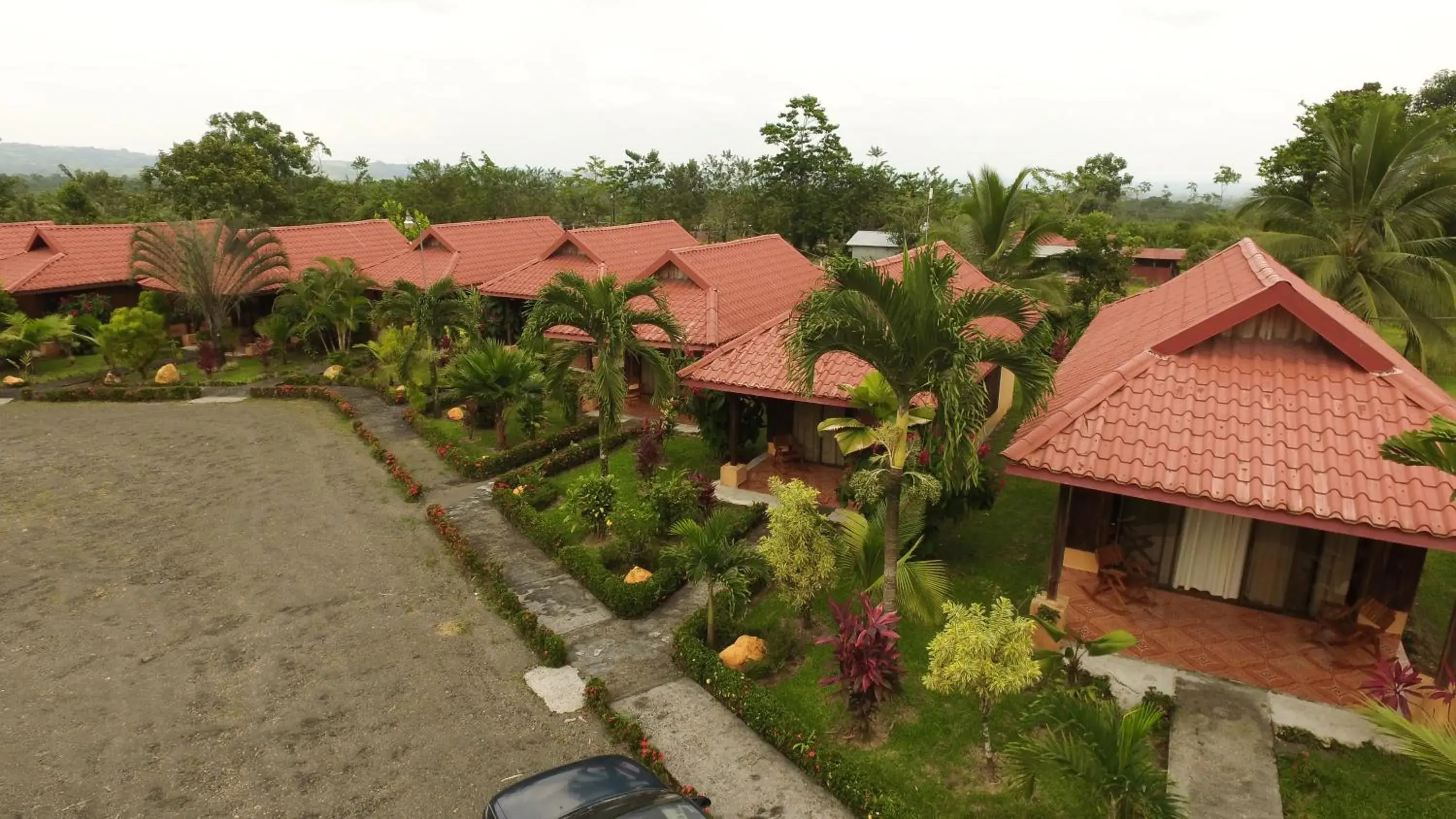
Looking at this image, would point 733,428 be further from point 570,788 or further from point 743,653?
point 570,788

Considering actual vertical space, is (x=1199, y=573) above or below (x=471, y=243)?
below

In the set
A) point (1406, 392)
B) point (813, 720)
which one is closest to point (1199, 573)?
point (1406, 392)

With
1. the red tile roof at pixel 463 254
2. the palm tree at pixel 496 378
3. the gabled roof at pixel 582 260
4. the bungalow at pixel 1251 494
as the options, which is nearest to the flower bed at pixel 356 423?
the palm tree at pixel 496 378

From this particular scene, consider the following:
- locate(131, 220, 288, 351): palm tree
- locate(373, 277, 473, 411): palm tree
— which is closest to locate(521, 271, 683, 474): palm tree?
locate(373, 277, 473, 411): palm tree

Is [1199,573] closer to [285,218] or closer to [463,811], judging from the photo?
[463,811]

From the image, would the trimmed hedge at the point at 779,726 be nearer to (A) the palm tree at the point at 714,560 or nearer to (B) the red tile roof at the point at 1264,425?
(A) the palm tree at the point at 714,560

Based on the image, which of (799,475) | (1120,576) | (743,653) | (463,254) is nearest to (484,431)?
(799,475)
